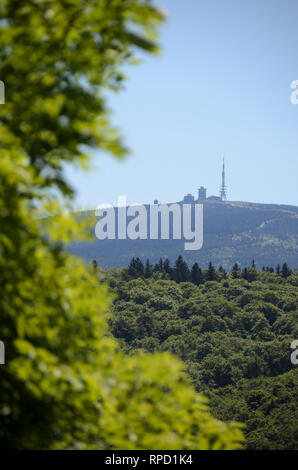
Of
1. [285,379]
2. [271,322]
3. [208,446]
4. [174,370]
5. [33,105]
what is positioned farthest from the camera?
[271,322]

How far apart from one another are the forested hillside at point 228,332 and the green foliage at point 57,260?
63.6 meters

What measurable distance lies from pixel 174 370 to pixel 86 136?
2.25m

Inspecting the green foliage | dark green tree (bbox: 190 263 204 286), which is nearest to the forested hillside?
dark green tree (bbox: 190 263 204 286)

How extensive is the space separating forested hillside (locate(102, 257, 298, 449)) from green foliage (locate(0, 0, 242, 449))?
63554 millimetres

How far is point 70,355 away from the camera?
5414mm

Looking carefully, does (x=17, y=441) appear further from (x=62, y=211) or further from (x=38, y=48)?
(x=38, y=48)

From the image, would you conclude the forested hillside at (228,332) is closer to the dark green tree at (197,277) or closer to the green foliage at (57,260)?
the dark green tree at (197,277)

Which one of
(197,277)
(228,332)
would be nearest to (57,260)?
(228,332)

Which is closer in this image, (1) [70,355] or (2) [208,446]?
(1) [70,355]

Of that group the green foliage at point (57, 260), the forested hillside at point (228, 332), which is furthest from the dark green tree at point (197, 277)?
the green foliage at point (57, 260)

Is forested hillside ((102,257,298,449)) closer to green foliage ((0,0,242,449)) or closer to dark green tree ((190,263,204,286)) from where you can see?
dark green tree ((190,263,204,286))

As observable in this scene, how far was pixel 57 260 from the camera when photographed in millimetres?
5223

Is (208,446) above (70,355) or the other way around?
the other way around
